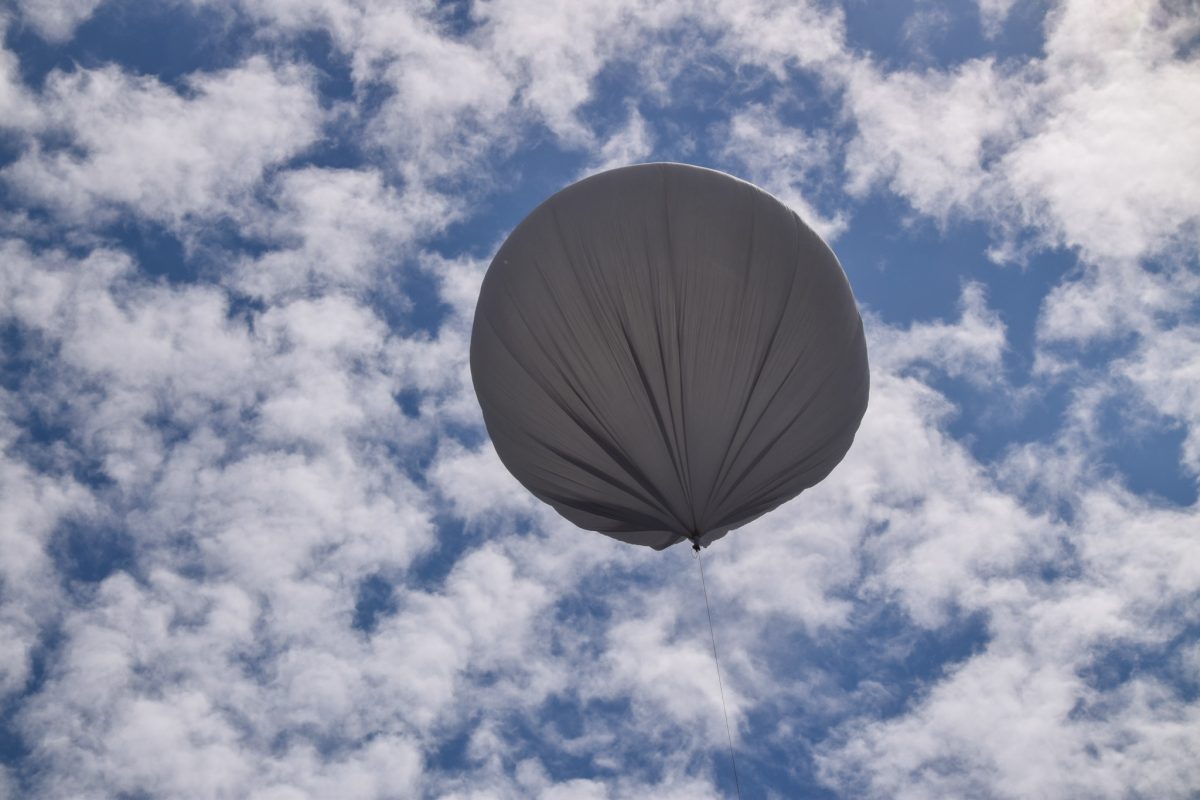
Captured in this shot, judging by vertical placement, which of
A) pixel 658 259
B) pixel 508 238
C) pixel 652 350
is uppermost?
pixel 508 238

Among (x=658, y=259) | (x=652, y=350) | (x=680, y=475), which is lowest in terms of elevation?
(x=680, y=475)

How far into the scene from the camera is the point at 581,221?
12680 mm

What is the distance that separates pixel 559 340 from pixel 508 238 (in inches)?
63.2

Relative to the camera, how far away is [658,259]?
12352 millimetres

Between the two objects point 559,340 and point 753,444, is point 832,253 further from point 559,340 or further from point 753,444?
point 559,340

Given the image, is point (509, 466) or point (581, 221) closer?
point (581, 221)

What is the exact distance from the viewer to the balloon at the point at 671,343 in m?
12.4

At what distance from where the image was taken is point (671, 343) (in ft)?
40.5

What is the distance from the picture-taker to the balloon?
1238 cm

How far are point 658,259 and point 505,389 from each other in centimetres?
247

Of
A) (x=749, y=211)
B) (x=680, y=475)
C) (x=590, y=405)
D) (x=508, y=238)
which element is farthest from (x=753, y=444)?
(x=508, y=238)

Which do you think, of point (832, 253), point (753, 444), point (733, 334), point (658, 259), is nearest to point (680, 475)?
point (753, 444)

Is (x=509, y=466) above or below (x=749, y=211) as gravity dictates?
below

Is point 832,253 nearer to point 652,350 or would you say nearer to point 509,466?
→ point 652,350
